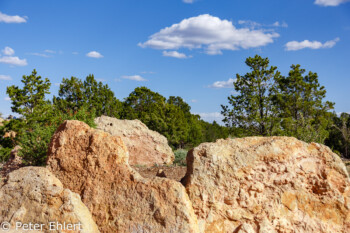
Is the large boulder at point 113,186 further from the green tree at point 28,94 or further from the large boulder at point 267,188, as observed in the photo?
the green tree at point 28,94

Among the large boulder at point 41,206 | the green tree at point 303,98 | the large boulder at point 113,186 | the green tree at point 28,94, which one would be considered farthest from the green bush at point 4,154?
the green tree at point 303,98

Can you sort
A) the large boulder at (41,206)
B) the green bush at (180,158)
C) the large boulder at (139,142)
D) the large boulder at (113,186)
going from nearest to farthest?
the large boulder at (41,206) < the large boulder at (113,186) < the large boulder at (139,142) < the green bush at (180,158)

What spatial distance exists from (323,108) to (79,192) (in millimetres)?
28156

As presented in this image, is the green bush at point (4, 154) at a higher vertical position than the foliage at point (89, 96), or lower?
lower

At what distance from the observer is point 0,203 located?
21.2 ft

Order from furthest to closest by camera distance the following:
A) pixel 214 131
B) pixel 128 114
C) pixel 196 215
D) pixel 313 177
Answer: pixel 214 131, pixel 128 114, pixel 313 177, pixel 196 215

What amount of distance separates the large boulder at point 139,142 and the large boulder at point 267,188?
11262mm

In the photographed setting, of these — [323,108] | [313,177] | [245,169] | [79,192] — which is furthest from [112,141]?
[323,108]

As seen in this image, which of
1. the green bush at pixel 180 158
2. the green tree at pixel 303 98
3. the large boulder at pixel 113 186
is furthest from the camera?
the green tree at pixel 303 98

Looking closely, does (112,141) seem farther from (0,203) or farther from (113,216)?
(0,203)

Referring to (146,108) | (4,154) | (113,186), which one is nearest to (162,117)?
(146,108)

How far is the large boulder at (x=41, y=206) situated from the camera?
19.6 ft

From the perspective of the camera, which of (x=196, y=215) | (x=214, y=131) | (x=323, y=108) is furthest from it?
(x=214, y=131)

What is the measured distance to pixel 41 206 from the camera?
6.13m
